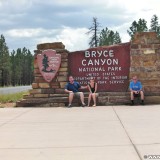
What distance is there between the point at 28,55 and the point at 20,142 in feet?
400

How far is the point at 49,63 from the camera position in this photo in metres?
16.2

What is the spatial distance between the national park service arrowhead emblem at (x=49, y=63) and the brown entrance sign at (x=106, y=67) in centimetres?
87

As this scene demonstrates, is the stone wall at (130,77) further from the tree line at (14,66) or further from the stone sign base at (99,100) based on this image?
the tree line at (14,66)

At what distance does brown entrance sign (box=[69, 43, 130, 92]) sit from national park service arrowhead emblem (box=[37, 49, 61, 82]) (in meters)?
0.87

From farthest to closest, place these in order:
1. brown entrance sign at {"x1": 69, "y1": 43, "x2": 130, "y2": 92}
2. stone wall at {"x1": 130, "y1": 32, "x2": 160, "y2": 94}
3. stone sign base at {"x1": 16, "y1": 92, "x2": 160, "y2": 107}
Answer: brown entrance sign at {"x1": 69, "y1": 43, "x2": 130, "y2": 92}
stone wall at {"x1": 130, "y1": 32, "x2": 160, "y2": 94}
stone sign base at {"x1": 16, "y1": 92, "x2": 160, "y2": 107}

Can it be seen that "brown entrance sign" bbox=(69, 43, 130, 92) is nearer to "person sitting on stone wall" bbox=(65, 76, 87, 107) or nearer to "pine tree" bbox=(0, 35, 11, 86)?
"person sitting on stone wall" bbox=(65, 76, 87, 107)

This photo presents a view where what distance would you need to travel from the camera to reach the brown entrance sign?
52.7 feet

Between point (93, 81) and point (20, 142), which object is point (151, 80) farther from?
point (20, 142)

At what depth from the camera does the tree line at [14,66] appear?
8982cm

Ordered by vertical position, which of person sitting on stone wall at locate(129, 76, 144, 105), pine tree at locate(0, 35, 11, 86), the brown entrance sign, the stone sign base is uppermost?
pine tree at locate(0, 35, 11, 86)

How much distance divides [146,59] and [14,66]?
100204mm

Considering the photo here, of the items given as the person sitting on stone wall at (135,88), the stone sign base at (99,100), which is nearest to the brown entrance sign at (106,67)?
the stone sign base at (99,100)

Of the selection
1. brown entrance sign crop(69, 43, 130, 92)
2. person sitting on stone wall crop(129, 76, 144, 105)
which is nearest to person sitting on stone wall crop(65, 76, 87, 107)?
brown entrance sign crop(69, 43, 130, 92)

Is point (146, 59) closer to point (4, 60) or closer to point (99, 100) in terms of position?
point (99, 100)
